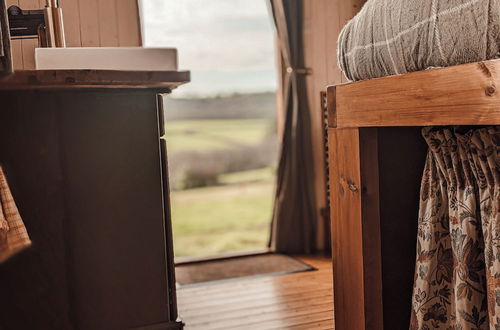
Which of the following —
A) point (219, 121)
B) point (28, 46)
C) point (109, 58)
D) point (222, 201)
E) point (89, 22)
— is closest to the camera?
point (109, 58)

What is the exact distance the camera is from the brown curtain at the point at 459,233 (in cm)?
120

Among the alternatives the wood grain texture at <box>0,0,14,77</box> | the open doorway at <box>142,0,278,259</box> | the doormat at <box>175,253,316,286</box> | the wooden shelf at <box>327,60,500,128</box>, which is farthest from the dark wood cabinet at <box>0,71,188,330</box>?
the open doorway at <box>142,0,278,259</box>

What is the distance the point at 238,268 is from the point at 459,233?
1.81 m

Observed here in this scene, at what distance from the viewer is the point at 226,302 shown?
2.40 m

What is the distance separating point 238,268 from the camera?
9.66 ft

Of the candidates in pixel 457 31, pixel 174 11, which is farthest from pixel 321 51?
pixel 457 31

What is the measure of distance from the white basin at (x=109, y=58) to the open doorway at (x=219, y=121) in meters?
1.77

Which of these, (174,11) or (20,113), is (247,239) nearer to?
(174,11)

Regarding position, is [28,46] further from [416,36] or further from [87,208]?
[416,36]

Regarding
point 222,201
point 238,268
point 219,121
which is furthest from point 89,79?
point 222,201

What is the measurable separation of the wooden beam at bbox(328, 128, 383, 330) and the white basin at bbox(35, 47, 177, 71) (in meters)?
0.54

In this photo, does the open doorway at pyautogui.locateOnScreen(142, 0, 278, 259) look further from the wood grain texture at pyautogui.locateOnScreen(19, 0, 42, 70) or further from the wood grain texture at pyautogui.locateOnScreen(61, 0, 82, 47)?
the wood grain texture at pyautogui.locateOnScreen(19, 0, 42, 70)

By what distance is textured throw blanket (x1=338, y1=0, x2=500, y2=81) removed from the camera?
3.29 ft

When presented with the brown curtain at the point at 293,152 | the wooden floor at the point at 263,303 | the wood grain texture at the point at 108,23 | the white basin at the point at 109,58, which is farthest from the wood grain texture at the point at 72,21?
the white basin at the point at 109,58
